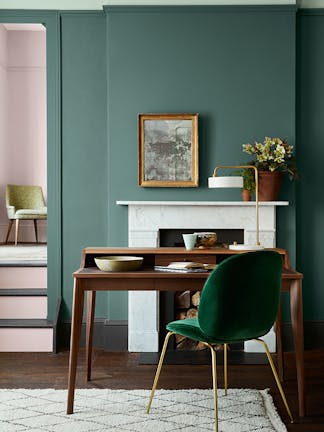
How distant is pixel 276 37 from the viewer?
4.97 meters

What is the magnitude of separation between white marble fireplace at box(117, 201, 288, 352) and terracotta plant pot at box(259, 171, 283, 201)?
9 centimetres

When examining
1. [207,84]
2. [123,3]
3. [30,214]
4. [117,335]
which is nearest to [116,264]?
[117,335]

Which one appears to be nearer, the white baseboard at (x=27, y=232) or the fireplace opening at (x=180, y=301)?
the fireplace opening at (x=180, y=301)

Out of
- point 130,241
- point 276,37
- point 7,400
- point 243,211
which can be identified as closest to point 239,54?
point 276,37

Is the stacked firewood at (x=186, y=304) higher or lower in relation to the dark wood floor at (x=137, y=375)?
higher

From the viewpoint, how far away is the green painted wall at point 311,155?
16.7 ft

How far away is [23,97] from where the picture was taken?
841cm

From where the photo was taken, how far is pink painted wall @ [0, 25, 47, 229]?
8383 mm

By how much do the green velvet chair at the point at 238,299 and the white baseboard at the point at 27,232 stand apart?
5.53 m

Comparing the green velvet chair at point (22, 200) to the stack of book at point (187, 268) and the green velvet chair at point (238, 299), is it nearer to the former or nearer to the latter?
the stack of book at point (187, 268)

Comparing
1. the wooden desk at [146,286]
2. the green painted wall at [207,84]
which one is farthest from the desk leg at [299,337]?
the green painted wall at [207,84]

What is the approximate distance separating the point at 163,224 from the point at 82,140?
38.5 inches

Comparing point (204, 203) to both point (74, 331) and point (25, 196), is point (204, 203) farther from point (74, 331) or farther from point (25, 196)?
point (25, 196)

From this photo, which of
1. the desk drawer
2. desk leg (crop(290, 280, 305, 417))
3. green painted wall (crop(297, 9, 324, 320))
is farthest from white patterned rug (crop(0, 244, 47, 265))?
desk leg (crop(290, 280, 305, 417))
